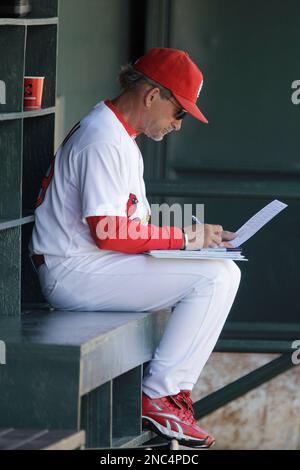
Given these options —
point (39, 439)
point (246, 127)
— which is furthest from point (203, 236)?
point (246, 127)

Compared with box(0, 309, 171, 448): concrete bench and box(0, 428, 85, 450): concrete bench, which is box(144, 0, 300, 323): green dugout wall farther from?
box(0, 428, 85, 450): concrete bench

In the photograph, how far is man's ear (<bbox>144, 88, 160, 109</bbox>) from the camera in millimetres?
4535

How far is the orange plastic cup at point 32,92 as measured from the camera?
4605 mm

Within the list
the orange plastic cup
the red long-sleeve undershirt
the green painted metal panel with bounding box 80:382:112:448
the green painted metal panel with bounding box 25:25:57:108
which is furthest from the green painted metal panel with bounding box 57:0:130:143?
the green painted metal panel with bounding box 80:382:112:448

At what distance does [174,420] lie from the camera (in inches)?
177

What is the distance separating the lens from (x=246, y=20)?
6707 millimetres

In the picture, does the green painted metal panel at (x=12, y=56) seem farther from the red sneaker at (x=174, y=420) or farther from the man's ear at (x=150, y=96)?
the red sneaker at (x=174, y=420)

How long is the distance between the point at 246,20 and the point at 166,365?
269 centimetres

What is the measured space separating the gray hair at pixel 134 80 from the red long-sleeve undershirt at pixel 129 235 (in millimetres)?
477

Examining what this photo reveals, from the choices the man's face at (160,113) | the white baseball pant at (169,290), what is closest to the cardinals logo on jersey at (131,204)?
the white baseball pant at (169,290)

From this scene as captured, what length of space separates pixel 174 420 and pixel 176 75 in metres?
1.18

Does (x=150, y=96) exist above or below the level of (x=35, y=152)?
above

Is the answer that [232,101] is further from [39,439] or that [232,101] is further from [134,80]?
[39,439]
